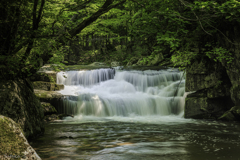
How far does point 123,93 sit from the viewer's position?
588 inches

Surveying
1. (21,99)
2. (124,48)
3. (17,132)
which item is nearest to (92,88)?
(21,99)

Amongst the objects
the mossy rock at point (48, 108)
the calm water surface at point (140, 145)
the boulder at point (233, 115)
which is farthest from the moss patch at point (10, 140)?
the boulder at point (233, 115)

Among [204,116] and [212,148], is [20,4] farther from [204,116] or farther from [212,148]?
[204,116]

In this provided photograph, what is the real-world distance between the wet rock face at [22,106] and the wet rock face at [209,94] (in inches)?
292

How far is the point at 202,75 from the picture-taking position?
447 inches

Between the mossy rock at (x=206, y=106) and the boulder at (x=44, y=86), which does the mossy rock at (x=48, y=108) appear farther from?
the mossy rock at (x=206, y=106)

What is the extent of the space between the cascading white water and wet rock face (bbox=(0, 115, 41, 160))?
8236 millimetres

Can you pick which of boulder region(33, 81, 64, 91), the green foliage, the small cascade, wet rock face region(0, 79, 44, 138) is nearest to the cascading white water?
the small cascade

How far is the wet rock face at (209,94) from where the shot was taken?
35.4 ft

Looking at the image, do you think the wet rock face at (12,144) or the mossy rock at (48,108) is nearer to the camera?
the wet rock face at (12,144)

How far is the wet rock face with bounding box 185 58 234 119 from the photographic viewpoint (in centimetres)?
1079

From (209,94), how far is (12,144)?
10094mm

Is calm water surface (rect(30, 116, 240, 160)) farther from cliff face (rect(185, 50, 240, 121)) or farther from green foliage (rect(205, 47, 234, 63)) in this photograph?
cliff face (rect(185, 50, 240, 121))

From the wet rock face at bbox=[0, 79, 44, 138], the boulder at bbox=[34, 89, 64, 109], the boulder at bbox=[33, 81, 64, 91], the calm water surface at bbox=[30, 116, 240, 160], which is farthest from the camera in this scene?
the boulder at bbox=[33, 81, 64, 91]
